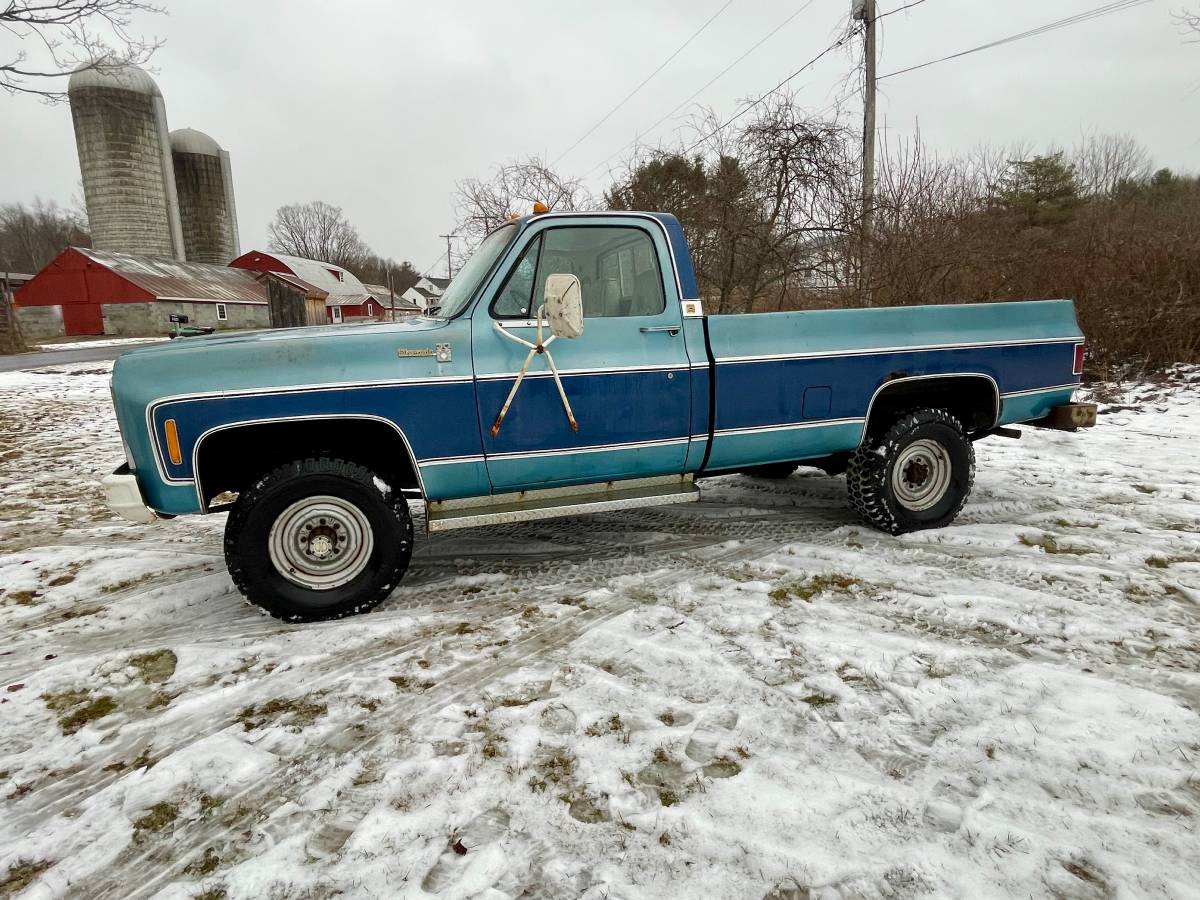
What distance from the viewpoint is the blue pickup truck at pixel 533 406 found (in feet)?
10.3

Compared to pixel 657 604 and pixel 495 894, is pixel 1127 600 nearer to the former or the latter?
pixel 657 604

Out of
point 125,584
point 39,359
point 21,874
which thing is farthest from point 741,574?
point 39,359

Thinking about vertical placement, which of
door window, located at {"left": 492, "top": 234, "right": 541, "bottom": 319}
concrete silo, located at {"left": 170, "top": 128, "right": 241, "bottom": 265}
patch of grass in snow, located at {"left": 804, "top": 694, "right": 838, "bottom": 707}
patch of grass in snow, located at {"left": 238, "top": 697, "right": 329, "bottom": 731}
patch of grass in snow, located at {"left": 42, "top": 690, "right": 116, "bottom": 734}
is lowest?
patch of grass in snow, located at {"left": 804, "top": 694, "right": 838, "bottom": 707}

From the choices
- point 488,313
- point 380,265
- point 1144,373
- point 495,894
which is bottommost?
point 495,894

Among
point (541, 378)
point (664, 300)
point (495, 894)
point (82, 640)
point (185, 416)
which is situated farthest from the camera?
point (664, 300)

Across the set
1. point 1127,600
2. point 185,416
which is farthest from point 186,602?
point 1127,600

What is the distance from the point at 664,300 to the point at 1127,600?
2.87 m

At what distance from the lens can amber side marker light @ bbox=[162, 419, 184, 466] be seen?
302 centimetres

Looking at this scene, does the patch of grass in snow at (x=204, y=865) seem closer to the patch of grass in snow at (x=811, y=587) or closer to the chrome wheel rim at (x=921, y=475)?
the patch of grass in snow at (x=811, y=587)

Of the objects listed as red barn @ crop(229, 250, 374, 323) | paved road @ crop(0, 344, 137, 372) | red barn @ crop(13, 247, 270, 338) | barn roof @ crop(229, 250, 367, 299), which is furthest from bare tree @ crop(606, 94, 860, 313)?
barn roof @ crop(229, 250, 367, 299)

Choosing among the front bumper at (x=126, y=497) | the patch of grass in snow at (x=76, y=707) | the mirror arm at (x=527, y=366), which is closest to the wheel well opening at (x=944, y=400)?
the mirror arm at (x=527, y=366)

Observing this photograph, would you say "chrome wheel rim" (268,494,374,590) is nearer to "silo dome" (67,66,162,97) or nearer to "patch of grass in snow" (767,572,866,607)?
"patch of grass in snow" (767,572,866,607)

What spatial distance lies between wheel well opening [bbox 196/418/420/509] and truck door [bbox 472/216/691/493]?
59cm

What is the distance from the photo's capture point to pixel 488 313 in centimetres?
349
